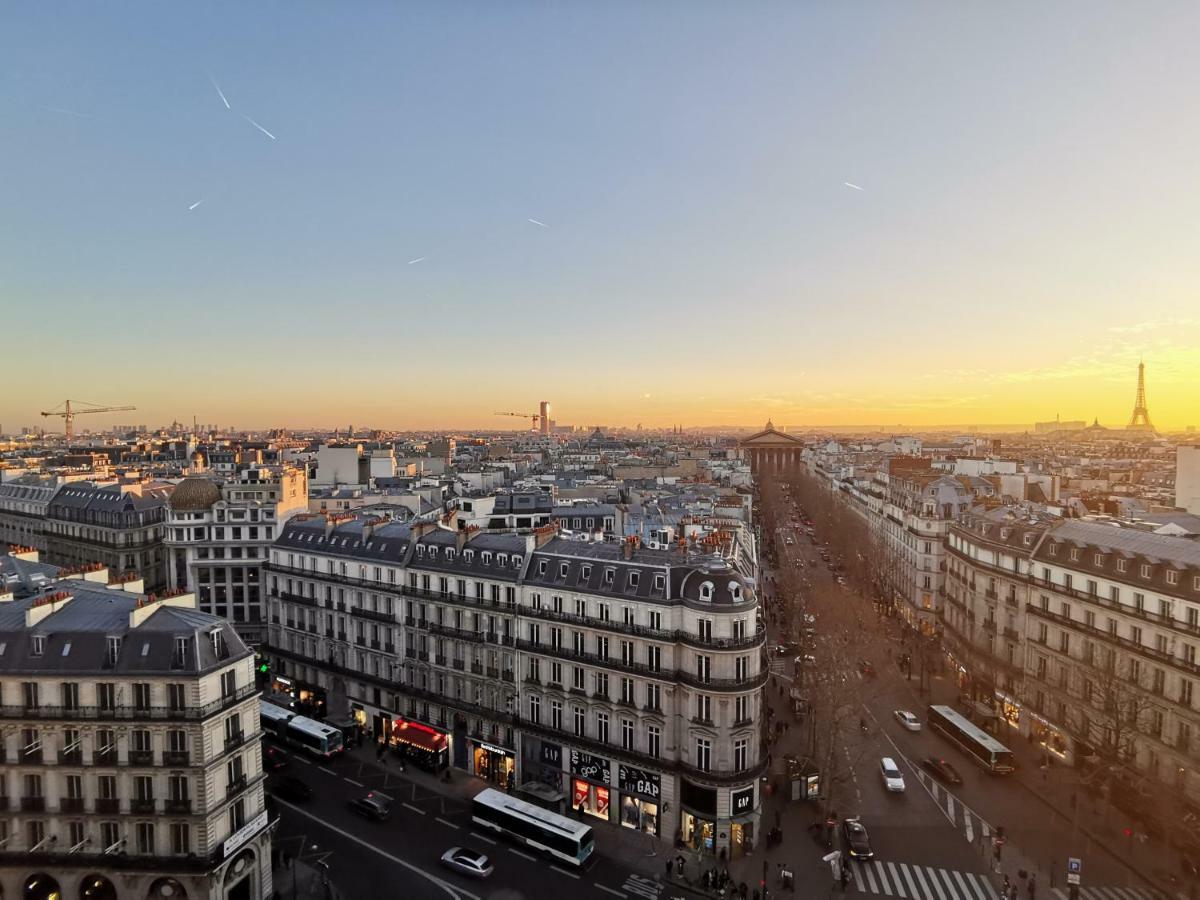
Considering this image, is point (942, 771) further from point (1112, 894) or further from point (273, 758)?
point (273, 758)

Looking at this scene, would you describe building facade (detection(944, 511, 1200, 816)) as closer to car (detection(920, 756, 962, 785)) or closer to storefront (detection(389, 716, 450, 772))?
car (detection(920, 756, 962, 785))

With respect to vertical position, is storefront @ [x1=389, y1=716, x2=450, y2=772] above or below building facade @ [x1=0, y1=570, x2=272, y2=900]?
below

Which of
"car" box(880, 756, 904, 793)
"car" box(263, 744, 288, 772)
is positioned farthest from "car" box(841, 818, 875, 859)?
"car" box(263, 744, 288, 772)

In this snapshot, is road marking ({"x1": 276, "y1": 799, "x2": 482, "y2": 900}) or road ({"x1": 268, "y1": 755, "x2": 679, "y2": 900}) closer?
road marking ({"x1": 276, "y1": 799, "x2": 482, "y2": 900})

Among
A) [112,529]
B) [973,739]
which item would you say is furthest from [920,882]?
[112,529]

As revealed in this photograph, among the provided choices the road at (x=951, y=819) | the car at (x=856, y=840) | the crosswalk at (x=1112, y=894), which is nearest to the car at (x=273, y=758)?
the car at (x=856, y=840)

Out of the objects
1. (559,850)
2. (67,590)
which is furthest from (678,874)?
(67,590)
